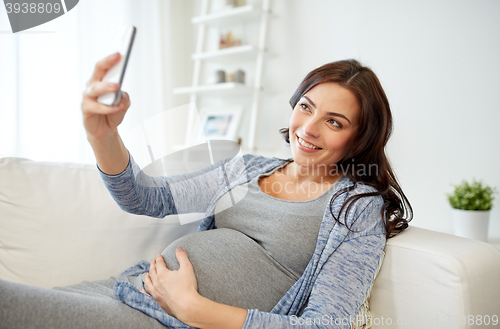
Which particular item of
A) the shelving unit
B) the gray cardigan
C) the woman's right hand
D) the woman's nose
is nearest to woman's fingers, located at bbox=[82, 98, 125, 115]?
the woman's right hand

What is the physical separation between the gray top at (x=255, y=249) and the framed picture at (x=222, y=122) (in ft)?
4.36

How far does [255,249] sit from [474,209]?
120cm

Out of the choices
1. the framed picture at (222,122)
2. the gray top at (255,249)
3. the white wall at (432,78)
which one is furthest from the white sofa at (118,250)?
the framed picture at (222,122)

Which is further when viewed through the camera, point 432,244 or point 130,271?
point 130,271

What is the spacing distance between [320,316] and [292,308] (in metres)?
0.10

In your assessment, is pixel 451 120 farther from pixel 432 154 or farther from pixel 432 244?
pixel 432 244

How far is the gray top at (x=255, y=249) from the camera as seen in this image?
755mm

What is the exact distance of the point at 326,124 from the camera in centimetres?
91

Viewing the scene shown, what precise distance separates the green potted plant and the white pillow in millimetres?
1324

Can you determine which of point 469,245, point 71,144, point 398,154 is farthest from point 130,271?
point 398,154

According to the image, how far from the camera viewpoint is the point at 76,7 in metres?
1.92

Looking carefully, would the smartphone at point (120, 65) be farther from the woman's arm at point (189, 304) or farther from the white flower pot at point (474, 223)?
the white flower pot at point (474, 223)

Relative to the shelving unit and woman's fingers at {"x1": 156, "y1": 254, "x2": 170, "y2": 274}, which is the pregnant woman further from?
the shelving unit

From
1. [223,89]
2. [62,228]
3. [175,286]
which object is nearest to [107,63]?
[175,286]
